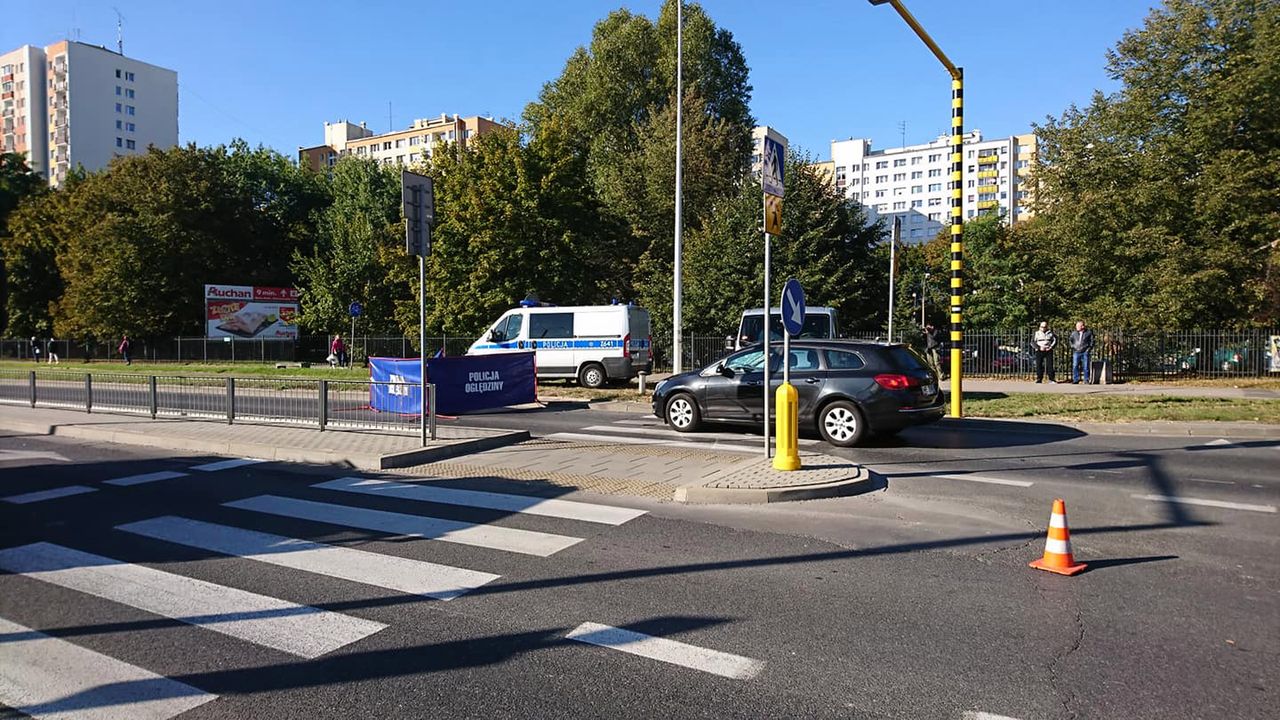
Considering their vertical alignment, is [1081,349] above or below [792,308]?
below

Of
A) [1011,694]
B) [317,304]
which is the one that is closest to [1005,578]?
[1011,694]

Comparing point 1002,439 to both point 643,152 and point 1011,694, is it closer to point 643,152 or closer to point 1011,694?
point 1011,694

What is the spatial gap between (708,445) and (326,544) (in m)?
6.54

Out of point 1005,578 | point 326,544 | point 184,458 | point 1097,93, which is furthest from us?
point 1097,93

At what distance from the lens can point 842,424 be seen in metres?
11.9

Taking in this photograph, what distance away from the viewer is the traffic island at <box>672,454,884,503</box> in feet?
25.7

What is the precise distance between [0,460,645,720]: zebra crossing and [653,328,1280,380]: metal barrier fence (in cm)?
1602

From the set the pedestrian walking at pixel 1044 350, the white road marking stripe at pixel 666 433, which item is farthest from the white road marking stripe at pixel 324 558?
the pedestrian walking at pixel 1044 350

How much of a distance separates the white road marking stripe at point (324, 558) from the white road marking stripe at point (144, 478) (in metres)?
2.36

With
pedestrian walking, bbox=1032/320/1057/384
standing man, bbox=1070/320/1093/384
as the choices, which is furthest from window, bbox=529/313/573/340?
standing man, bbox=1070/320/1093/384

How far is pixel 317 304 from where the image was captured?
45062mm

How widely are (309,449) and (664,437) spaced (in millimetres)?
5361

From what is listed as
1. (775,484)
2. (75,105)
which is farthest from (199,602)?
(75,105)

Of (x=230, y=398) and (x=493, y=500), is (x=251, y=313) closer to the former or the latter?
(x=230, y=398)
